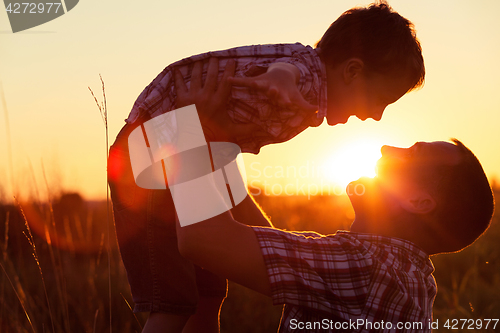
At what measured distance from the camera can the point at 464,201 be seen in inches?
80.4

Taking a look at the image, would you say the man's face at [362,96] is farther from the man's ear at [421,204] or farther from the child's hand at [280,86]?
the man's ear at [421,204]

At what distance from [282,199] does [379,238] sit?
5878mm

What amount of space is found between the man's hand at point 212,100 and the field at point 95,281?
1.25m

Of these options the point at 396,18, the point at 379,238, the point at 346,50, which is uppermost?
the point at 396,18

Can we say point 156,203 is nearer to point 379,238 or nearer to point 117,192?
point 117,192

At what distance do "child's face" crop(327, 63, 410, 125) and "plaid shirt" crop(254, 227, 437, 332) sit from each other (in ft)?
3.74

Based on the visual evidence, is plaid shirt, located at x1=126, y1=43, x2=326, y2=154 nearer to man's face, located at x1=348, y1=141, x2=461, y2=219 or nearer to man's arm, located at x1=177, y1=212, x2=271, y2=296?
man's face, located at x1=348, y1=141, x2=461, y2=219

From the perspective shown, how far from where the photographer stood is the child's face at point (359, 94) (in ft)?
8.23

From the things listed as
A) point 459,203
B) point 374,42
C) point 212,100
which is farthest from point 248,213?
point 374,42

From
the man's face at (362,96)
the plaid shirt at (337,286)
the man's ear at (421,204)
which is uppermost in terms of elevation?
the man's face at (362,96)

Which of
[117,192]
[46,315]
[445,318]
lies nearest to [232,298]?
[46,315]

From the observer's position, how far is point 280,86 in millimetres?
1867

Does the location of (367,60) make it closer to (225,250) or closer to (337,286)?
(337,286)

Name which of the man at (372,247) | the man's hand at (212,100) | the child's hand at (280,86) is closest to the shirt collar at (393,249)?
the man at (372,247)
